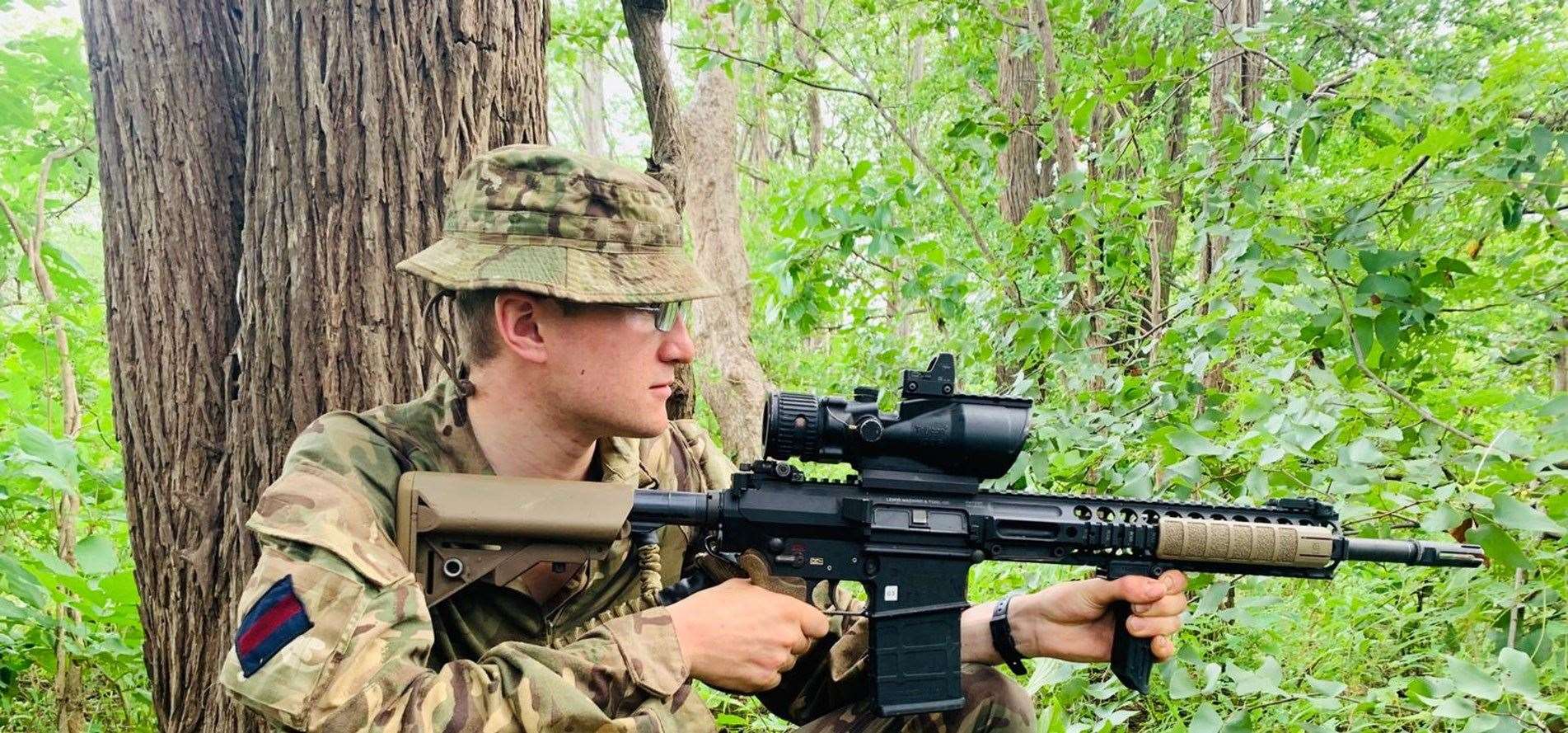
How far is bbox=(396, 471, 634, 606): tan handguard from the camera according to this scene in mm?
2184

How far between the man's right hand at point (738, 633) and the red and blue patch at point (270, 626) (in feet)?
2.50

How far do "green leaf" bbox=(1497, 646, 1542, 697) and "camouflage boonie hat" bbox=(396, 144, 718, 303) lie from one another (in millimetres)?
1948

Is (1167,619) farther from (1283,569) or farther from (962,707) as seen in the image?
(962,707)

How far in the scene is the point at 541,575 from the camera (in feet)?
8.25

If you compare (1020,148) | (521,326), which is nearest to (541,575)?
(521,326)

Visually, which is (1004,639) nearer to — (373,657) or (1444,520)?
(1444,520)

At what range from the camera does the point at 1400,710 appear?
3.58 m

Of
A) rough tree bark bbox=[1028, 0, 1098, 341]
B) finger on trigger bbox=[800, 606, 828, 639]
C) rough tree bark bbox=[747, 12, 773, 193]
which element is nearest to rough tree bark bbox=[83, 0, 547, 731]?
finger on trigger bbox=[800, 606, 828, 639]

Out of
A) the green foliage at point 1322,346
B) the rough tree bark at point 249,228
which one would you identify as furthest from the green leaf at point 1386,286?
the rough tree bark at point 249,228

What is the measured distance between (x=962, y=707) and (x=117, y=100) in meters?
3.06

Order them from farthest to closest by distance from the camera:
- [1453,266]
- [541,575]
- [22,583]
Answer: [22,583], [1453,266], [541,575]

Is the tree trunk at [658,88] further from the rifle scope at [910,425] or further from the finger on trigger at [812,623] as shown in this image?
the finger on trigger at [812,623]

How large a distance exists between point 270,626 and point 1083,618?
1.86 metres

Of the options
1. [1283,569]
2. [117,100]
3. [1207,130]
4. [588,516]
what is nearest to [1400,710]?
[1283,569]
